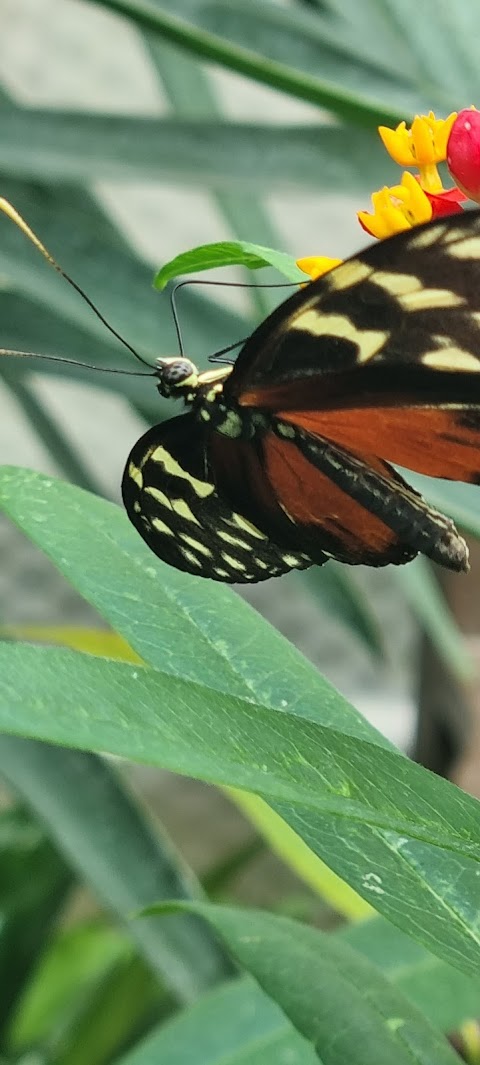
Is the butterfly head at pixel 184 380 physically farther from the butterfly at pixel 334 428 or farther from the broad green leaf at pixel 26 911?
the broad green leaf at pixel 26 911

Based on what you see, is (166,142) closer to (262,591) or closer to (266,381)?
(266,381)

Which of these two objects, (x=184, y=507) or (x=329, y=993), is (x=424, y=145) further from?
(x=329, y=993)

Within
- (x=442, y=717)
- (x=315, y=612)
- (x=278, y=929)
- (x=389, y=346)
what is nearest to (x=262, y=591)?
(x=315, y=612)

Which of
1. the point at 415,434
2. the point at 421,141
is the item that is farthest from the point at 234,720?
the point at 421,141

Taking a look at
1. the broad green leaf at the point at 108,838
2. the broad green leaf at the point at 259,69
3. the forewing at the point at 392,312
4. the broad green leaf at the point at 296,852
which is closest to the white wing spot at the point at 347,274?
the forewing at the point at 392,312

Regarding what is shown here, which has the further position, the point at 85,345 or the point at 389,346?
the point at 85,345

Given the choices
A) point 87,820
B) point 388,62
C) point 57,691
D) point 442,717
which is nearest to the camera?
point 57,691

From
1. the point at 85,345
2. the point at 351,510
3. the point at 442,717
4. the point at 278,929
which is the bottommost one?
the point at 442,717

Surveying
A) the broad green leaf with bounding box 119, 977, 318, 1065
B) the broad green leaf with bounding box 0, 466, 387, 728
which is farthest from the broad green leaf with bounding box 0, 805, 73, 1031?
the broad green leaf with bounding box 0, 466, 387, 728
